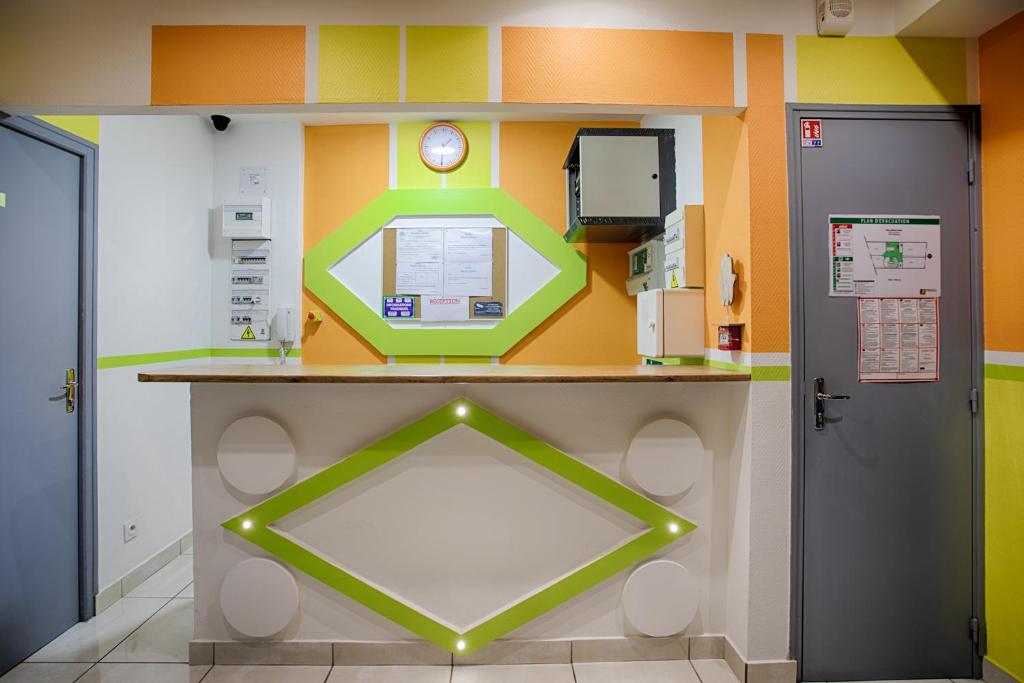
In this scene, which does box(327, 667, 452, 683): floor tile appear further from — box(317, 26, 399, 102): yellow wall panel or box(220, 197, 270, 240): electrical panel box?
box(220, 197, 270, 240): electrical panel box

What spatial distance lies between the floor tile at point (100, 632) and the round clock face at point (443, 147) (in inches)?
125

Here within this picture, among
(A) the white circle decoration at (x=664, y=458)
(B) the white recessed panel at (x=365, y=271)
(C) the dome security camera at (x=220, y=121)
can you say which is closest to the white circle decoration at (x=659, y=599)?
(A) the white circle decoration at (x=664, y=458)

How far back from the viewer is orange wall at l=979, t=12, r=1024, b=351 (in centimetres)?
208

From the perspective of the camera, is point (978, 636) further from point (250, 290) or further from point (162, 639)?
point (250, 290)

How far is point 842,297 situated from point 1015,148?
843mm

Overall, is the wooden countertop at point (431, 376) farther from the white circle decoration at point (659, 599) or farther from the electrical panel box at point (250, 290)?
the electrical panel box at point (250, 290)

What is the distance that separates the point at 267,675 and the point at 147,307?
218 cm

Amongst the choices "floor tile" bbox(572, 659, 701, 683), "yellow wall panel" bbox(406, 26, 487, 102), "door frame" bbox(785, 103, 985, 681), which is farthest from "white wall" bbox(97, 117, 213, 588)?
"door frame" bbox(785, 103, 985, 681)

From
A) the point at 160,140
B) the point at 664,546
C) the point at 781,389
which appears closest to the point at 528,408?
the point at 664,546

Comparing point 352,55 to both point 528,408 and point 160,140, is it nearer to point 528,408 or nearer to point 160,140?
point 528,408

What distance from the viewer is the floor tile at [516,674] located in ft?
7.21

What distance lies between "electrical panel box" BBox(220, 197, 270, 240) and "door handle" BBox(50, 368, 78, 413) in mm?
1514

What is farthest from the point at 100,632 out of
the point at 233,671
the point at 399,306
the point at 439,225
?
the point at 439,225

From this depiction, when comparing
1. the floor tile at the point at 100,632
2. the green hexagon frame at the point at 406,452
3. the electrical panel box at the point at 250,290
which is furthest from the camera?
the electrical panel box at the point at 250,290
